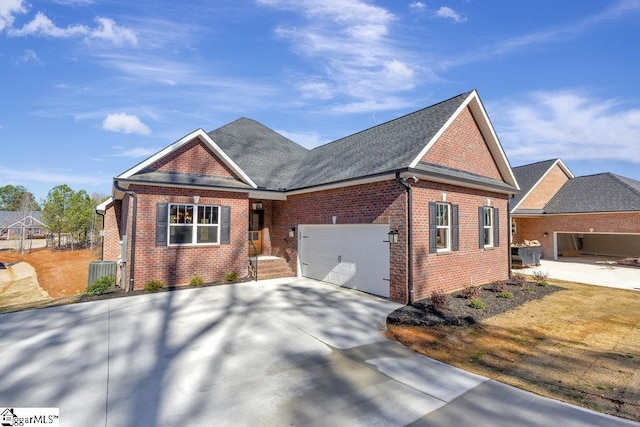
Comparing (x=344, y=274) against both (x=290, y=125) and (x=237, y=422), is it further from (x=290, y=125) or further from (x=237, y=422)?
(x=290, y=125)

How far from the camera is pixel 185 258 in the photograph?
10.9 m

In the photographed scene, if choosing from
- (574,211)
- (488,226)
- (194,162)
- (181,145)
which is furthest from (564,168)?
(181,145)

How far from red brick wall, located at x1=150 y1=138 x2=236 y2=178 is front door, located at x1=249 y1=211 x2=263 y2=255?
117 inches

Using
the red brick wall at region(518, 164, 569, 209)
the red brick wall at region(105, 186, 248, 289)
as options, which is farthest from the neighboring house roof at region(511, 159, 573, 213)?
the red brick wall at region(105, 186, 248, 289)

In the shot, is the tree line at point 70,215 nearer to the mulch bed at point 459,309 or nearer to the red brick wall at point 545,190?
the mulch bed at point 459,309

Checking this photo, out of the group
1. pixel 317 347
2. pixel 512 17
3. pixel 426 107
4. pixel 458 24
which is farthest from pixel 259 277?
pixel 512 17

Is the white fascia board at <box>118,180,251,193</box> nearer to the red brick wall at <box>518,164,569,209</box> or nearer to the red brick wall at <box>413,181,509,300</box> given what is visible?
the red brick wall at <box>413,181,509,300</box>

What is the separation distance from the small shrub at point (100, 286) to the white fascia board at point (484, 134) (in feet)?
34.1

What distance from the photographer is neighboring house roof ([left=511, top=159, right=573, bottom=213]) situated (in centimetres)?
2188

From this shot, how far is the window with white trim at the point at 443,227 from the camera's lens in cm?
1020

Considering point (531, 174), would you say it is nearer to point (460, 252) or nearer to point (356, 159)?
point (460, 252)

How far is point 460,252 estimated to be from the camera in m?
10.7

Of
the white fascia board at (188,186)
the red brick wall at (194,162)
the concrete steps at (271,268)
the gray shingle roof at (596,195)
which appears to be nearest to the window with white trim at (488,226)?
the concrete steps at (271,268)

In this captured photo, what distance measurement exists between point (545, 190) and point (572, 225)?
355 cm
